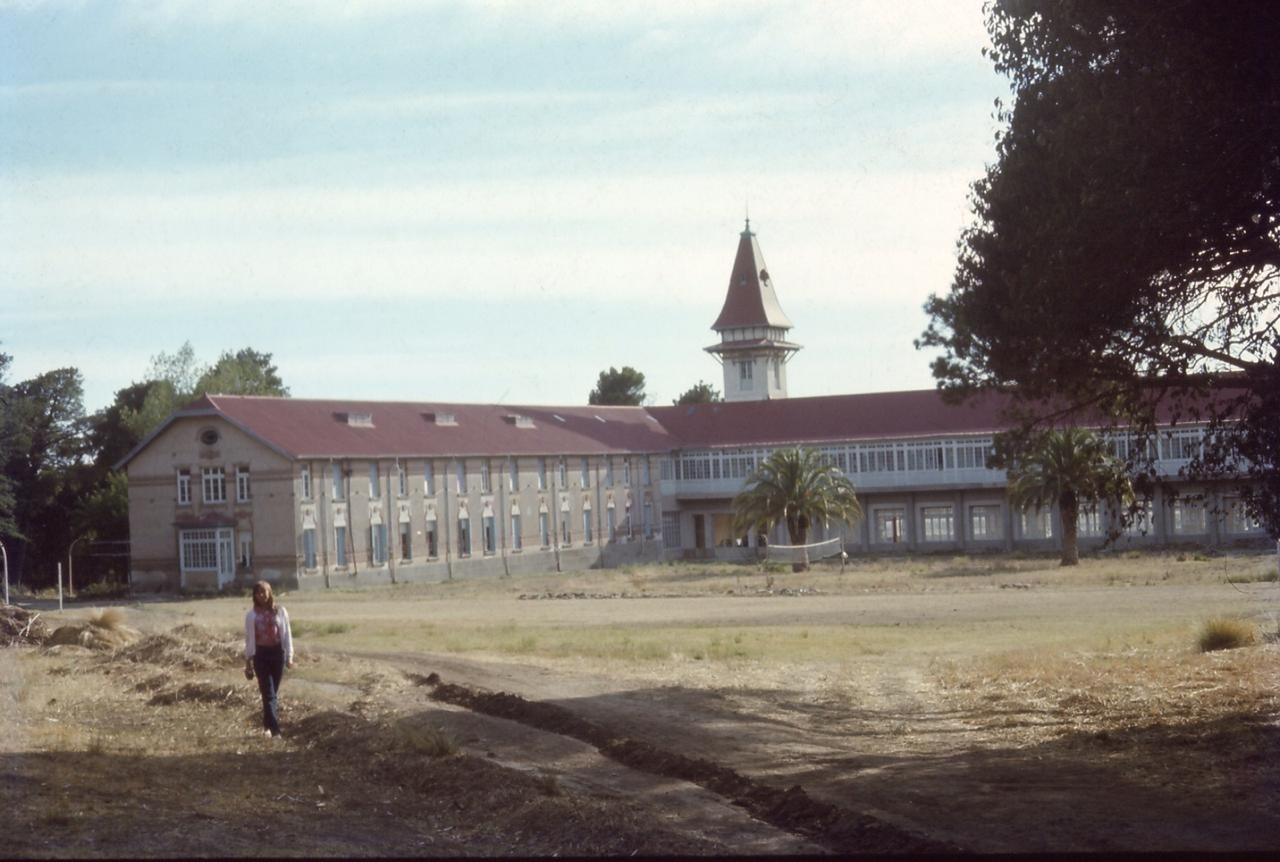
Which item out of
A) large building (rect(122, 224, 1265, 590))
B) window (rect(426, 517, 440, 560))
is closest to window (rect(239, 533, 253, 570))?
large building (rect(122, 224, 1265, 590))

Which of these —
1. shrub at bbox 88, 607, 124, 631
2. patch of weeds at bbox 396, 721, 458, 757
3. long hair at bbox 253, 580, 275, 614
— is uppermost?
long hair at bbox 253, 580, 275, 614

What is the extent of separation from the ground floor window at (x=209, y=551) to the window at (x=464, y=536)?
35.7 ft

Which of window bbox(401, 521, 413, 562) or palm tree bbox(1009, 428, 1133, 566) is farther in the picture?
window bbox(401, 521, 413, 562)

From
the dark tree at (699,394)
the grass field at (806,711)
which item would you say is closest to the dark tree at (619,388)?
the dark tree at (699,394)

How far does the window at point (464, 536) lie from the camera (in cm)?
6756

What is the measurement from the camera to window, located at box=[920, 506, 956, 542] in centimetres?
7450

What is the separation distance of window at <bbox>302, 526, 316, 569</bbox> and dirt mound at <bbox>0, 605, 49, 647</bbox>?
27.0 meters

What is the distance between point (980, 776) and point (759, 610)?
2778 centimetres

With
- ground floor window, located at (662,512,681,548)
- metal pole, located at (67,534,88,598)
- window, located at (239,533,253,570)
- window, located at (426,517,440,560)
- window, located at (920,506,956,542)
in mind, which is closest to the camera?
window, located at (239,533,253,570)

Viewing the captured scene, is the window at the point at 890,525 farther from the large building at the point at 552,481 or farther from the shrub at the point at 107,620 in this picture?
the shrub at the point at 107,620

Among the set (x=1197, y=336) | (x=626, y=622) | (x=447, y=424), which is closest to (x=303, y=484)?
(x=447, y=424)

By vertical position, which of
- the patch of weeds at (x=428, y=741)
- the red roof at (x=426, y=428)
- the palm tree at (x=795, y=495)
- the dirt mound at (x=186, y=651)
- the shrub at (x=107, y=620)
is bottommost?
the patch of weeds at (x=428, y=741)

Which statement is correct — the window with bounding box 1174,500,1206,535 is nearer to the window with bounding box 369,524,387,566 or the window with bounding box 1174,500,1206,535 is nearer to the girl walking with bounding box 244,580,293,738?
the window with bounding box 369,524,387,566

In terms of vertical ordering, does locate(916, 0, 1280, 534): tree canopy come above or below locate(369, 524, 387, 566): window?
above
